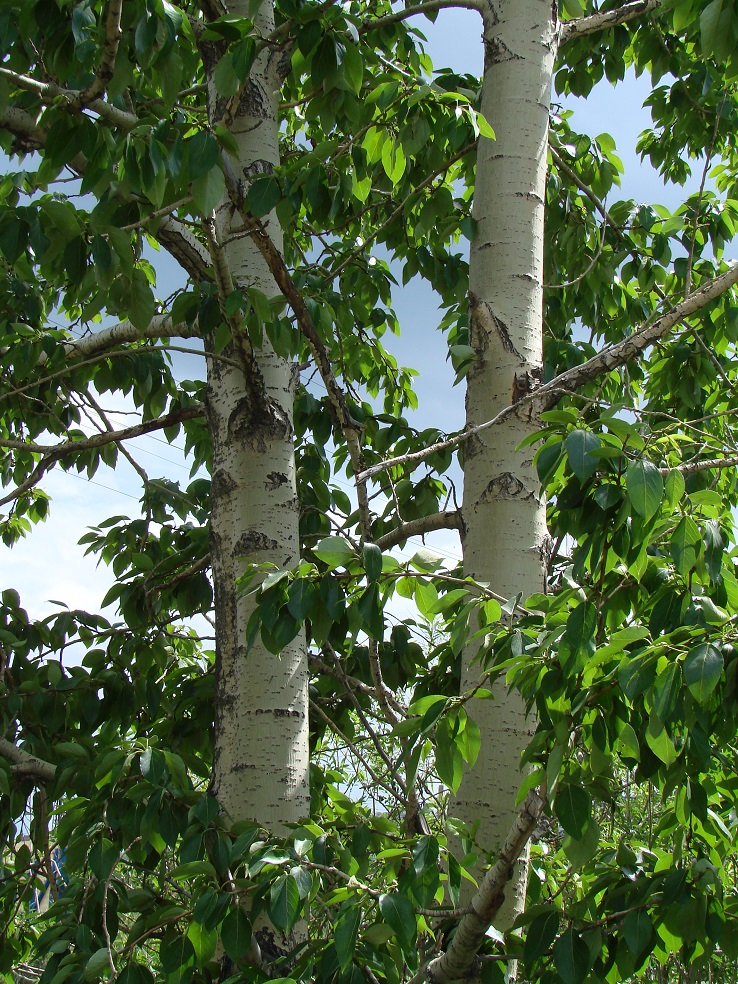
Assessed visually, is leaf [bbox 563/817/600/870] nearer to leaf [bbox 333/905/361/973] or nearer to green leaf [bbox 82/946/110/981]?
leaf [bbox 333/905/361/973]

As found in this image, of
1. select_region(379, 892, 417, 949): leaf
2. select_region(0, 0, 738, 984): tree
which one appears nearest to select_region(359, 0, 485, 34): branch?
select_region(0, 0, 738, 984): tree

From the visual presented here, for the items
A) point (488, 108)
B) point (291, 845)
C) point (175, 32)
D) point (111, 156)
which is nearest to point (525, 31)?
point (488, 108)

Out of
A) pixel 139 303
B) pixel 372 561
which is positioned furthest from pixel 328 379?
pixel 372 561

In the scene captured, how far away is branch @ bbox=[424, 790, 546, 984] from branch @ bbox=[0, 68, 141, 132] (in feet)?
3.89

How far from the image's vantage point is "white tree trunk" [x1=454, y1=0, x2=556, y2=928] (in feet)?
4.97

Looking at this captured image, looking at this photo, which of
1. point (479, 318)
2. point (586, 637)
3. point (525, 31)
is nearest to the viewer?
point (586, 637)

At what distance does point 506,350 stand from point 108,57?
88 centimetres

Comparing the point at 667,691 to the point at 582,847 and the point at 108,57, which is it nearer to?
the point at 582,847

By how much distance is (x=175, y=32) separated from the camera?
1.38 metres

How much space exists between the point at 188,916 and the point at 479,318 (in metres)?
1.22

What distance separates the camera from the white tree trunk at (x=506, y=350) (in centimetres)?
151

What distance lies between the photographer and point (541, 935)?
3.86 ft

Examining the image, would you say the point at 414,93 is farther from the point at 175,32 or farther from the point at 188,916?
the point at 188,916

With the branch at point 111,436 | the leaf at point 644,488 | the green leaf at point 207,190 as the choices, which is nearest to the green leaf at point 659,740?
the leaf at point 644,488
